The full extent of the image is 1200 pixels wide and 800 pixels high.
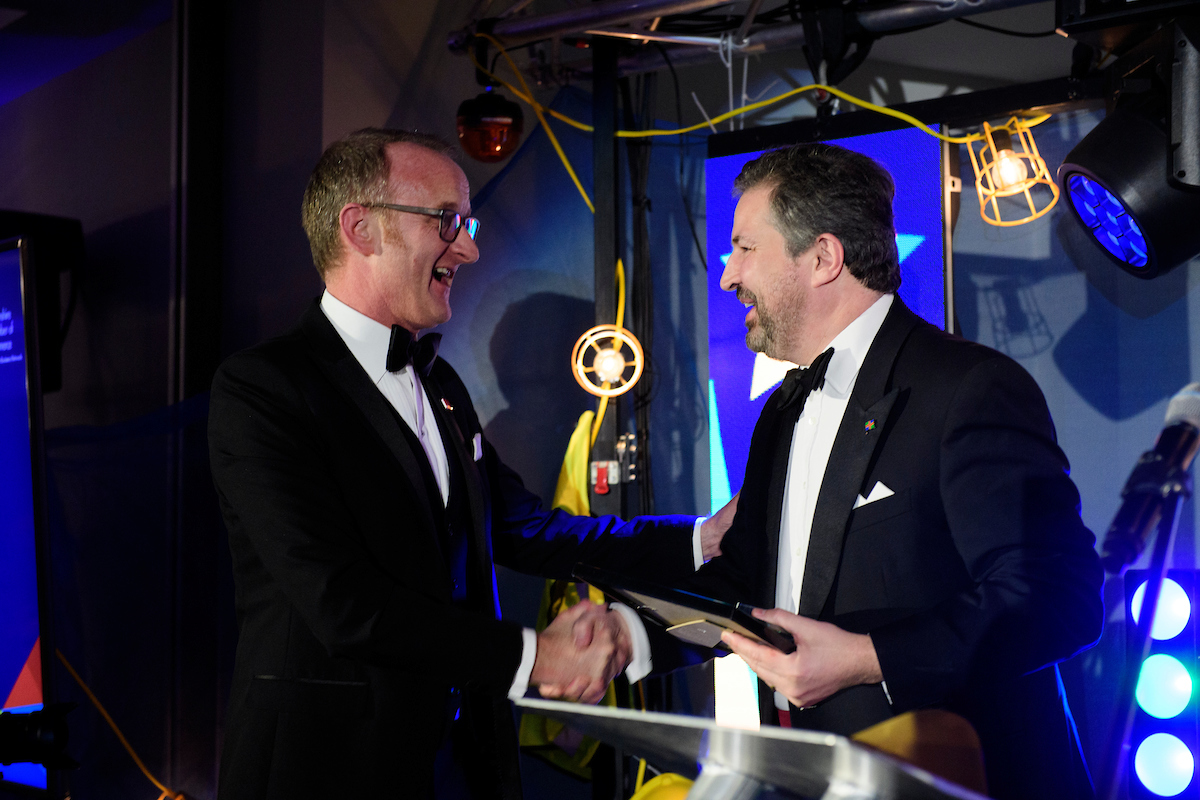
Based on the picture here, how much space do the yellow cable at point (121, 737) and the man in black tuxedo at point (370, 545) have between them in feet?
5.98

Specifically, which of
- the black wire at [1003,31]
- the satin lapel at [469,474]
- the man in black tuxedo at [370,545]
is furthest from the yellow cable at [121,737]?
the black wire at [1003,31]

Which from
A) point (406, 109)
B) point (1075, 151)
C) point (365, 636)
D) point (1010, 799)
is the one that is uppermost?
point (406, 109)

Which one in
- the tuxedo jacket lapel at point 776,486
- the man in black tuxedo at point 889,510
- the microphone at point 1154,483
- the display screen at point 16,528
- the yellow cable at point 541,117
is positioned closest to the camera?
the microphone at point 1154,483

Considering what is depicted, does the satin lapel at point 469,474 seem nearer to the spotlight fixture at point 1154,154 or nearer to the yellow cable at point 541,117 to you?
the yellow cable at point 541,117

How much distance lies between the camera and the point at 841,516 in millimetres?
1748

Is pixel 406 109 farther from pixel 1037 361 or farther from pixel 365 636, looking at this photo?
Result: pixel 1037 361

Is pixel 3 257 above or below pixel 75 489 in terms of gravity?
above

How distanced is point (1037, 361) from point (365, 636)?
2864mm

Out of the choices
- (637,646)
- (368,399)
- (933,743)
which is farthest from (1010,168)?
(933,743)

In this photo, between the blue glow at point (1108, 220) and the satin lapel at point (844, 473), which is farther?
the blue glow at point (1108, 220)

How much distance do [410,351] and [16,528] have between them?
5.50 ft

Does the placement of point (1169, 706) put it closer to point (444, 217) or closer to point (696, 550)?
point (696, 550)

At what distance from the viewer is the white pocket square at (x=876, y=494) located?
1.73 m

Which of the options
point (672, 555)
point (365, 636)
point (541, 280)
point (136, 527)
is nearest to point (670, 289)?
point (541, 280)
